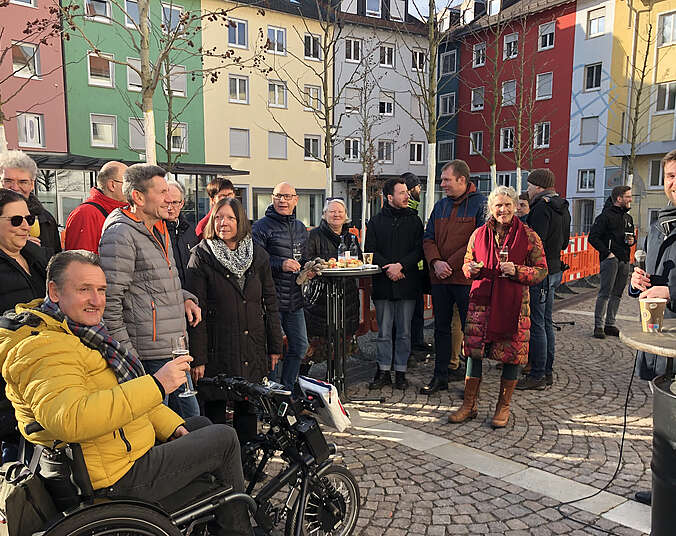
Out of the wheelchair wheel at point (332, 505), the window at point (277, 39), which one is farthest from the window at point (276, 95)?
the wheelchair wheel at point (332, 505)

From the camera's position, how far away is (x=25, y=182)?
→ 167 inches

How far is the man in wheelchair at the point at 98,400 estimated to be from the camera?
6.89 feet

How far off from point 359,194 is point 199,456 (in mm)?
34542

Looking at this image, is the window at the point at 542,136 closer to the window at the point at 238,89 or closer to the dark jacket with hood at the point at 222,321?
the window at the point at 238,89

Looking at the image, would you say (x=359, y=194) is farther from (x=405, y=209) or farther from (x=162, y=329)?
(x=162, y=329)

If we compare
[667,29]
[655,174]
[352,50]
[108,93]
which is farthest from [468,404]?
[352,50]

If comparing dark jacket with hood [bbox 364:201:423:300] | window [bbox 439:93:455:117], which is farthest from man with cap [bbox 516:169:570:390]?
window [bbox 439:93:455:117]

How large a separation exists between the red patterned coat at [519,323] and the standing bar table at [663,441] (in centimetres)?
193

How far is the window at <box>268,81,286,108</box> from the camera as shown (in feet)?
109

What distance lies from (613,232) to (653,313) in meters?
5.95

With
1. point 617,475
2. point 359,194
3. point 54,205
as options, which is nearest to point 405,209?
point 617,475

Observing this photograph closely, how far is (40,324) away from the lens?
2.22 metres

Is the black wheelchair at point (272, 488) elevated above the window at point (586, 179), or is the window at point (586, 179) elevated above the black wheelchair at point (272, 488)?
the window at point (586, 179)

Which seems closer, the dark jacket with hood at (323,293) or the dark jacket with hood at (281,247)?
the dark jacket with hood at (281,247)
